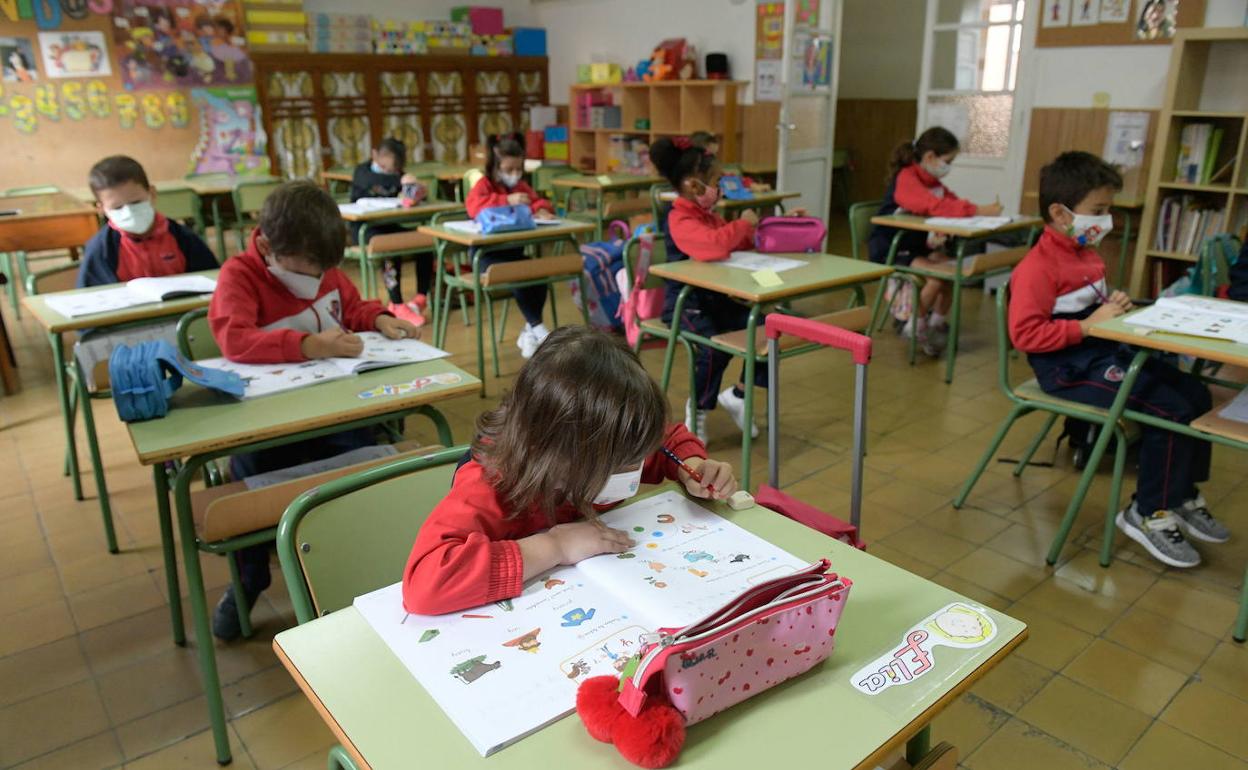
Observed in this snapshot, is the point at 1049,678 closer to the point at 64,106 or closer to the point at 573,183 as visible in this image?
the point at 573,183

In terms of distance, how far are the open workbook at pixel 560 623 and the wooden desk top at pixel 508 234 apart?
2910 millimetres

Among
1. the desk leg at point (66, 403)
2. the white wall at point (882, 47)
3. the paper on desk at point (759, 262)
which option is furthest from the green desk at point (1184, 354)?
the white wall at point (882, 47)

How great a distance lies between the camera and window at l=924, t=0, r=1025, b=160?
18.5 ft

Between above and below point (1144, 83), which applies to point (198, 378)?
below

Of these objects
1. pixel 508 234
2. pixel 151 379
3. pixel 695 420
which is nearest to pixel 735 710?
pixel 151 379

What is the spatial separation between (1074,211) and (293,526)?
2.44 m

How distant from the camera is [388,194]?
5.52m

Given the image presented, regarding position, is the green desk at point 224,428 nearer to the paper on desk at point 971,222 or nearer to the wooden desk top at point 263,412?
the wooden desk top at point 263,412

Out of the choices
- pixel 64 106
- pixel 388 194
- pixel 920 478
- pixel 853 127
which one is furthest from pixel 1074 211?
pixel 64 106

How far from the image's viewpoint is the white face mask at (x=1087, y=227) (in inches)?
102

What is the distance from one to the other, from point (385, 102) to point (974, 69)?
17.4 ft

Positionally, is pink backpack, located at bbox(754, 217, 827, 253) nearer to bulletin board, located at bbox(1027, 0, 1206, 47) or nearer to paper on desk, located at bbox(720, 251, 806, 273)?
paper on desk, located at bbox(720, 251, 806, 273)

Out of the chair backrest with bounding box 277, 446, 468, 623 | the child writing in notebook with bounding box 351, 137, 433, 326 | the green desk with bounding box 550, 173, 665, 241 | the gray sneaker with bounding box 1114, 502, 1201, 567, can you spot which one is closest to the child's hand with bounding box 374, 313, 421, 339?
the chair backrest with bounding box 277, 446, 468, 623

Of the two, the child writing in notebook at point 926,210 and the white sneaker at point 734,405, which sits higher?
the child writing in notebook at point 926,210
